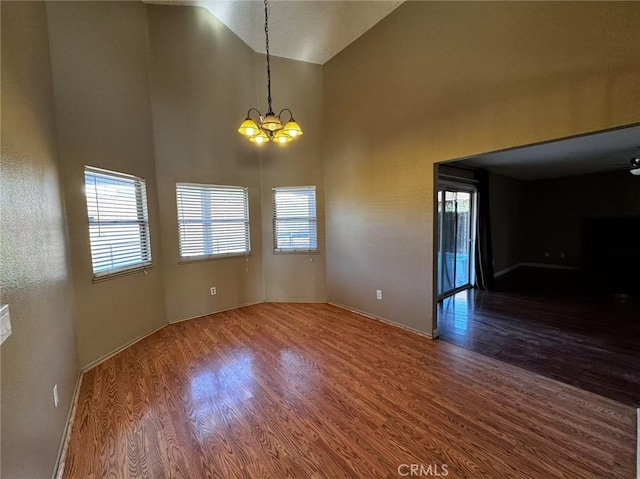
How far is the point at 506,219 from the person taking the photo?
723cm

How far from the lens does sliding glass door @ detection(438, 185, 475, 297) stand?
4.91 meters

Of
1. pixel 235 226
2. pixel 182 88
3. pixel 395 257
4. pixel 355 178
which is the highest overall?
pixel 182 88

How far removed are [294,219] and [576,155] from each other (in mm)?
4978

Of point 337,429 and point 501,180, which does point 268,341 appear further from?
point 501,180

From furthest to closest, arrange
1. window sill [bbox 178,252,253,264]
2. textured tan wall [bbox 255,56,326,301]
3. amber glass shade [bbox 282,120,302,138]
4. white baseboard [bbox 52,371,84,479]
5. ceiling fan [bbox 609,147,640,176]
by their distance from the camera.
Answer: textured tan wall [bbox 255,56,326,301] → ceiling fan [bbox 609,147,640,176] → window sill [bbox 178,252,253,264] → amber glass shade [bbox 282,120,302,138] → white baseboard [bbox 52,371,84,479]

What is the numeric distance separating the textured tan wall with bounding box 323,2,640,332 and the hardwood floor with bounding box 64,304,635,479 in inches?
42.1

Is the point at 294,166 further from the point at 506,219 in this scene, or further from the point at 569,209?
the point at 569,209

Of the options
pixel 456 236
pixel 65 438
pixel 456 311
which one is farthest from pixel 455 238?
pixel 65 438

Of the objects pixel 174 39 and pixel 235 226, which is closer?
pixel 174 39

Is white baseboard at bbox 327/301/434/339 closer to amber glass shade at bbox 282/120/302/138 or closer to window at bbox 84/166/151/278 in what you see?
amber glass shade at bbox 282/120/302/138

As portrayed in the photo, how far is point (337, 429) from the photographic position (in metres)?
1.87

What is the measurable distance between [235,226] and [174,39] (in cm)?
274

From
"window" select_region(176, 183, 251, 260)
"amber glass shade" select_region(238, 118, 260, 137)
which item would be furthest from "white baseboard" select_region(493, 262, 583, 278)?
"amber glass shade" select_region(238, 118, 260, 137)

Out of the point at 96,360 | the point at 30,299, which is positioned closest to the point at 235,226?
the point at 96,360
